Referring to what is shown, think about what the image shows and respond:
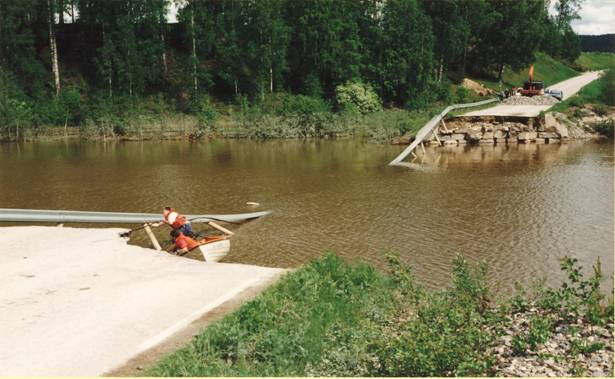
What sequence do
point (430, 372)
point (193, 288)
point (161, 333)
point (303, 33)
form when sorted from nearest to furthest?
point (430, 372) → point (161, 333) → point (193, 288) → point (303, 33)

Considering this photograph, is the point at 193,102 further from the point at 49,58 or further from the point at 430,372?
the point at 430,372

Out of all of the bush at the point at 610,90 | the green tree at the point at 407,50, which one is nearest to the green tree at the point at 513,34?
the green tree at the point at 407,50

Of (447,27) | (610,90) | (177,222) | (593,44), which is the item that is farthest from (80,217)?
(593,44)

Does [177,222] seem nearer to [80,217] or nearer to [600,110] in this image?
[80,217]

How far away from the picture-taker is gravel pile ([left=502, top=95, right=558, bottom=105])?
53.4 metres

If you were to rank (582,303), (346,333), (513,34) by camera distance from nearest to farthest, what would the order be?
(346,333) < (582,303) < (513,34)

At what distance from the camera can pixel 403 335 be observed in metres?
9.90

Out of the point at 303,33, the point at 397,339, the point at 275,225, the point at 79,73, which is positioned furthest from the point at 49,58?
the point at 397,339

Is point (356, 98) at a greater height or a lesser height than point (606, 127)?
greater

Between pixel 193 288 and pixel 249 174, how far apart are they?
63.1 ft

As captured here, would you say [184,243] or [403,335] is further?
[184,243]

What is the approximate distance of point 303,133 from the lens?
167 ft

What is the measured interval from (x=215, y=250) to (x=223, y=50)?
4540 cm

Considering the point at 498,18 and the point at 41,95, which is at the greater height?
the point at 498,18
